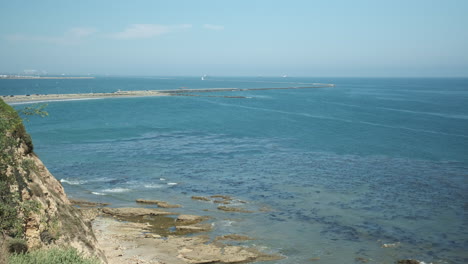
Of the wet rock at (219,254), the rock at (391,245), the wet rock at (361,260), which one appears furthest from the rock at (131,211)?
the rock at (391,245)

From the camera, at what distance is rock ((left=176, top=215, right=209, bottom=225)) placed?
26.4 metres

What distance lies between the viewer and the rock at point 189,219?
26438 mm

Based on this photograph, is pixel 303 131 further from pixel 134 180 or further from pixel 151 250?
pixel 151 250

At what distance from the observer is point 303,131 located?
6994 centimetres

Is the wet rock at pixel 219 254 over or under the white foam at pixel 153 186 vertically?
under

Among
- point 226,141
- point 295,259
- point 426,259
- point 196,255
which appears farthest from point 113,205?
point 226,141

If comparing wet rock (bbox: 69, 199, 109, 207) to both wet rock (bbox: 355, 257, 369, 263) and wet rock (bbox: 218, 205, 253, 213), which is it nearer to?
wet rock (bbox: 218, 205, 253, 213)

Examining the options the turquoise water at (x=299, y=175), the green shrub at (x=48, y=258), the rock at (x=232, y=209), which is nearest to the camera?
the green shrub at (x=48, y=258)

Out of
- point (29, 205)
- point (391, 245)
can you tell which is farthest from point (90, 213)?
point (391, 245)

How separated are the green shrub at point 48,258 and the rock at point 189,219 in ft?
39.8

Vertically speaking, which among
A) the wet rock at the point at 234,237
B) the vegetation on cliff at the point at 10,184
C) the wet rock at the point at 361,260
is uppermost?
the vegetation on cliff at the point at 10,184

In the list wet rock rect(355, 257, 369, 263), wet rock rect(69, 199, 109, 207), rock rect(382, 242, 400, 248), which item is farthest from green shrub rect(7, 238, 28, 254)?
rock rect(382, 242, 400, 248)

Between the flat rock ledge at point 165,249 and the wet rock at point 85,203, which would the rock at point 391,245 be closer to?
the flat rock ledge at point 165,249

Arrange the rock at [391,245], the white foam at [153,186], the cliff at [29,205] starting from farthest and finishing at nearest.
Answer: the white foam at [153,186]
the rock at [391,245]
the cliff at [29,205]
